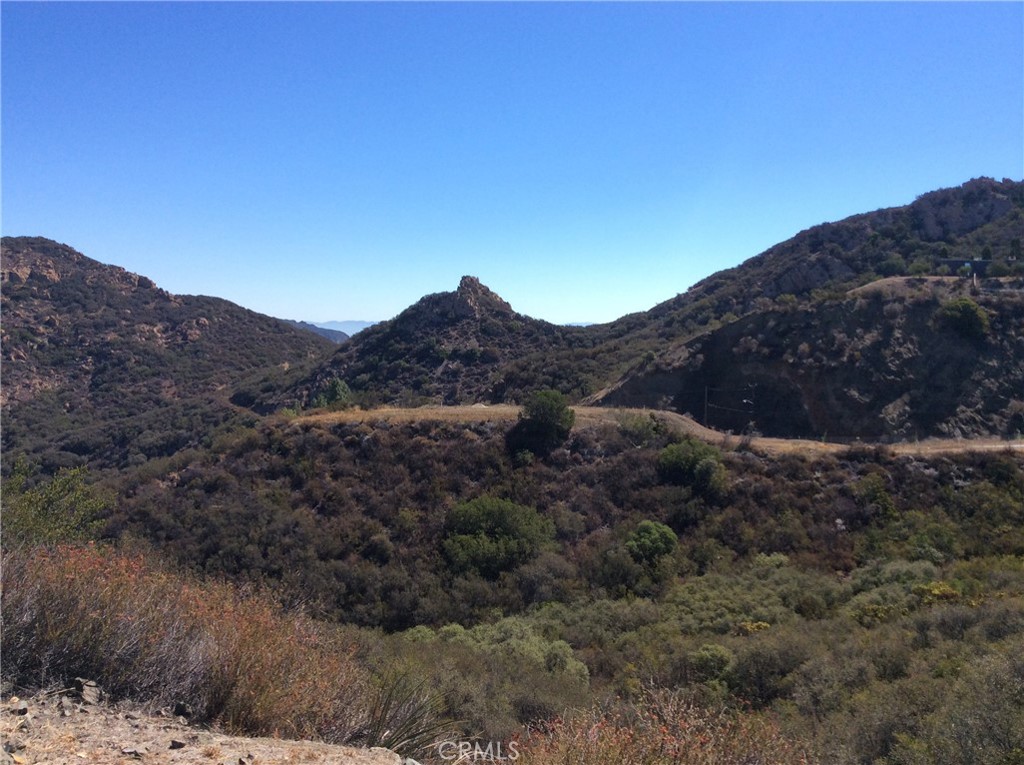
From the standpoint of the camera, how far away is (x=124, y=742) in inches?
202

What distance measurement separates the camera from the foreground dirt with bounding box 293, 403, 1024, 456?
2302 cm

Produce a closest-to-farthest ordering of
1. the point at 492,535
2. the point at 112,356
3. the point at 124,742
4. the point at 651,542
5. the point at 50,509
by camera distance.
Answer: the point at 124,742 → the point at 50,509 → the point at 651,542 → the point at 492,535 → the point at 112,356

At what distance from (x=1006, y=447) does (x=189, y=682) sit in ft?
84.7

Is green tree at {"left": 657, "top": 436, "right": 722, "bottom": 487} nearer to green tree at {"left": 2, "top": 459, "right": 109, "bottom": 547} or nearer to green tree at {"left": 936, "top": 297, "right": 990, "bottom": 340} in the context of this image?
green tree at {"left": 936, "top": 297, "right": 990, "bottom": 340}

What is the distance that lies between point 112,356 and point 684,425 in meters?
47.2

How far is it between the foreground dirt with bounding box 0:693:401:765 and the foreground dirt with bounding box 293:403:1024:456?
20.6m

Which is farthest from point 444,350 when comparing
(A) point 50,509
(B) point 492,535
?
(A) point 50,509

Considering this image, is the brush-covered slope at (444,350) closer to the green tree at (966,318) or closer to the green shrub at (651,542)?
the green shrub at (651,542)

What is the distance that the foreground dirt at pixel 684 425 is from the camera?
75.5 feet

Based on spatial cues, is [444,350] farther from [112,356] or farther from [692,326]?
[112,356]

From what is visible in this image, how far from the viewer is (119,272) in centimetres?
6712

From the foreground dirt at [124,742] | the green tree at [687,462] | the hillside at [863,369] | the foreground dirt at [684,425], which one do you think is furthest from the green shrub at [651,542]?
the foreground dirt at [124,742]

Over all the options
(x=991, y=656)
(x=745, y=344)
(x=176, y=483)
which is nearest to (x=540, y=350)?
(x=745, y=344)

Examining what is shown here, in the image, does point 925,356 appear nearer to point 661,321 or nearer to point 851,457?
point 851,457
